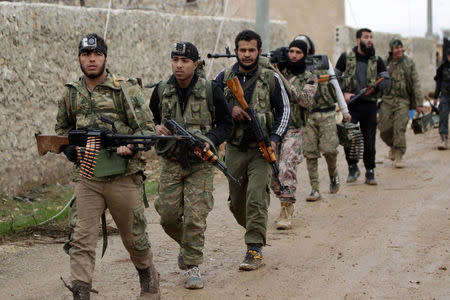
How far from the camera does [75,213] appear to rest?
4.88m

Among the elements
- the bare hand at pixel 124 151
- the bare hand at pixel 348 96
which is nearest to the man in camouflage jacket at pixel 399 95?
the bare hand at pixel 348 96

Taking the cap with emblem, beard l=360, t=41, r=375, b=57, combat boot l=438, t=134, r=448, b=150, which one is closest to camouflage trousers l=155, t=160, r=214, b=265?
the cap with emblem

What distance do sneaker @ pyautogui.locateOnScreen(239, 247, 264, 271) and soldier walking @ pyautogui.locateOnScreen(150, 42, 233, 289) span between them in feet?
2.01

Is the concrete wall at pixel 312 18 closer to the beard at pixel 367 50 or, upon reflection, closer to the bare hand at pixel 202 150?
the beard at pixel 367 50

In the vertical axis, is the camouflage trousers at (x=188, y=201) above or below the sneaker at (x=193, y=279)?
above

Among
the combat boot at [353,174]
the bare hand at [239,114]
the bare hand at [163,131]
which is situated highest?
the bare hand at [239,114]

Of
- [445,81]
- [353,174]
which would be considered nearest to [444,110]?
[445,81]

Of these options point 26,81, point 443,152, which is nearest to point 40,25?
point 26,81

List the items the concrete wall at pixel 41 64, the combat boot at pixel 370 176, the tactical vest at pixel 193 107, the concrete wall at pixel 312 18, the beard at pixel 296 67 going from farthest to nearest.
Answer: the concrete wall at pixel 312 18 → the combat boot at pixel 370 176 → the concrete wall at pixel 41 64 → the beard at pixel 296 67 → the tactical vest at pixel 193 107

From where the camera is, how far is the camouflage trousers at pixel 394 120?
1180 cm

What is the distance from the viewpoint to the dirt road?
5551 mm

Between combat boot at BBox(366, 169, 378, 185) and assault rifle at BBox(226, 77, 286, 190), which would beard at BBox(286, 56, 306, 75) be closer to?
assault rifle at BBox(226, 77, 286, 190)

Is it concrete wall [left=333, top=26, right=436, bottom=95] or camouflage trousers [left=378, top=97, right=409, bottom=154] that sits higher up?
concrete wall [left=333, top=26, right=436, bottom=95]

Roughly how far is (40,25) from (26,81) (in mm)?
868
